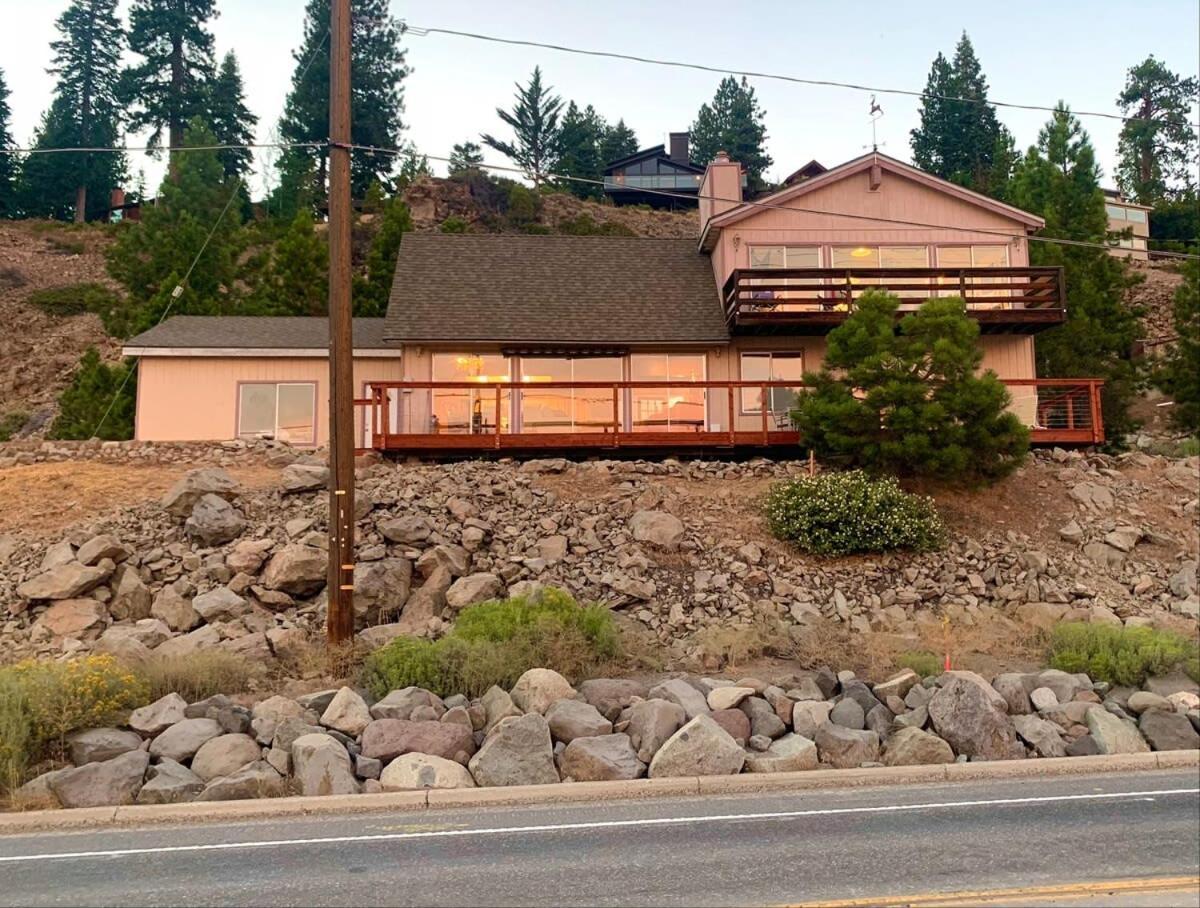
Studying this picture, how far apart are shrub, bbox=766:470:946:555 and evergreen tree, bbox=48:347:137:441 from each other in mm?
18875

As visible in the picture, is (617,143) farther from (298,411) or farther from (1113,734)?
(1113,734)

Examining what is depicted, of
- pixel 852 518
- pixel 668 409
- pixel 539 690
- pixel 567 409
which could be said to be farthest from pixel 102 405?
pixel 852 518

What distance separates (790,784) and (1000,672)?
15.0 ft

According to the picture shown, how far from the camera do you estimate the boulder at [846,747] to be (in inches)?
372

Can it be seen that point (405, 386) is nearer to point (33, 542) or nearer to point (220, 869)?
point (33, 542)

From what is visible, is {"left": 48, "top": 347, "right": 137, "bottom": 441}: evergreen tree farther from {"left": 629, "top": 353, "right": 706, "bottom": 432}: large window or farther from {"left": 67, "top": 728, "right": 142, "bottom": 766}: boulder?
{"left": 67, "top": 728, "right": 142, "bottom": 766}: boulder

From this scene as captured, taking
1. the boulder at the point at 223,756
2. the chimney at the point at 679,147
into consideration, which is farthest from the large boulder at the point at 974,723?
the chimney at the point at 679,147

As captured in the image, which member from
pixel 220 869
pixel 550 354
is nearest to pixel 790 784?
pixel 220 869

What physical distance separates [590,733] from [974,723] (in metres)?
4.25

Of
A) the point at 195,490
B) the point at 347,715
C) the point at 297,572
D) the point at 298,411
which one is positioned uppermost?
the point at 298,411

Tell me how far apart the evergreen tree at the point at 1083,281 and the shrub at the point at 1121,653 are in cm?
1531

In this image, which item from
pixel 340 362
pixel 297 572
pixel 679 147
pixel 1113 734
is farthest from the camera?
pixel 679 147

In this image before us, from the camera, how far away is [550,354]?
22.0m

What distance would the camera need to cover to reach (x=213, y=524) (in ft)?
48.9
